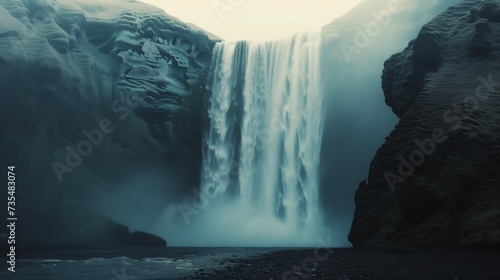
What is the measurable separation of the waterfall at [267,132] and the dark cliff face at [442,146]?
10801 millimetres

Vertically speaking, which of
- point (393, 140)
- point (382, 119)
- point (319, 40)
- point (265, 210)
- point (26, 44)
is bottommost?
point (265, 210)

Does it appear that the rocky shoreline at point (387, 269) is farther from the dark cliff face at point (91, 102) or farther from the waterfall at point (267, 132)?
the dark cliff face at point (91, 102)

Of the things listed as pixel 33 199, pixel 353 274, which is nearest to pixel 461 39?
pixel 353 274

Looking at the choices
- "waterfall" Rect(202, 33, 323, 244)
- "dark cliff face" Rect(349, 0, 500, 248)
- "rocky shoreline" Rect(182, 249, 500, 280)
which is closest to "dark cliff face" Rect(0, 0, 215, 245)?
"waterfall" Rect(202, 33, 323, 244)

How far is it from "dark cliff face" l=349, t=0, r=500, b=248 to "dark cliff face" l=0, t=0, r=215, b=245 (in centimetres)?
2239

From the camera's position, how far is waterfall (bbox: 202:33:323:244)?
4203cm

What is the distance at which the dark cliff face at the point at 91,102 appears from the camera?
1489 inches

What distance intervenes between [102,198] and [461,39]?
34.1 m

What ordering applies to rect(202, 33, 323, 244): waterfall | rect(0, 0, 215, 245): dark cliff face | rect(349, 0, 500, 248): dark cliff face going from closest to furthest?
rect(349, 0, 500, 248): dark cliff face
rect(0, 0, 215, 245): dark cliff face
rect(202, 33, 323, 244): waterfall

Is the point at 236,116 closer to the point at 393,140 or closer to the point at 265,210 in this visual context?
the point at 265,210

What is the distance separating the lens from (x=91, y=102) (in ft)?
141

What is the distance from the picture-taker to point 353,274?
45.6 ft

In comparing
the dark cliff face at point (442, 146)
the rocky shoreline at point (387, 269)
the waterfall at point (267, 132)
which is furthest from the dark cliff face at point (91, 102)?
the rocky shoreline at point (387, 269)

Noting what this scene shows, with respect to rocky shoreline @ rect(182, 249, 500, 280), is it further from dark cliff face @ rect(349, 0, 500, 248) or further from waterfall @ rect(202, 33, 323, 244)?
waterfall @ rect(202, 33, 323, 244)
